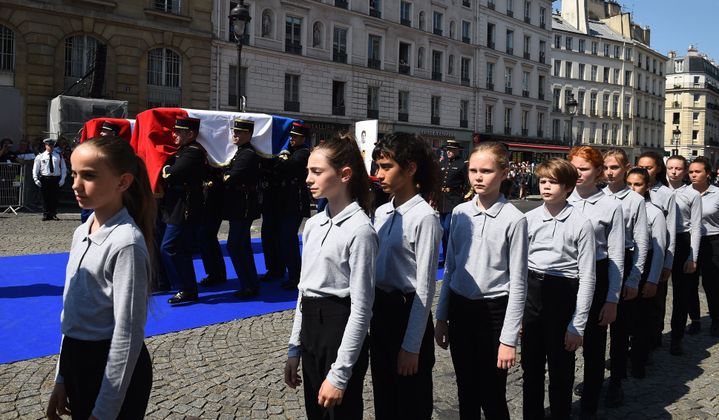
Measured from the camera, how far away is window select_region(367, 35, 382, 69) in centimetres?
3689

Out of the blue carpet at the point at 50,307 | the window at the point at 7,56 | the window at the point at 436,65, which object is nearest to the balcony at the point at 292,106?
the window at the point at 436,65

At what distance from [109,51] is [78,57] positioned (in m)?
1.22

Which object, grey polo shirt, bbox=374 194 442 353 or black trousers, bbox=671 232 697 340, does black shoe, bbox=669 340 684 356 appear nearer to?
black trousers, bbox=671 232 697 340

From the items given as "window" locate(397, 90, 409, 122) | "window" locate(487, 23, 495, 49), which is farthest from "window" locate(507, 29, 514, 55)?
"window" locate(397, 90, 409, 122)

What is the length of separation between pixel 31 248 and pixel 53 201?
4.80 m

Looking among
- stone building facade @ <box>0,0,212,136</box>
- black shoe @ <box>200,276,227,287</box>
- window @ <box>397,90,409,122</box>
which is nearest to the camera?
black shoe @ <box>200,276,227,287</box>

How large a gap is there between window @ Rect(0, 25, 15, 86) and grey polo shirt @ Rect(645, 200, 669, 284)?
24210 millimetres

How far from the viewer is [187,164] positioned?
21.4ft

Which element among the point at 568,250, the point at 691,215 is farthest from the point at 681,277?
the point at 568,250

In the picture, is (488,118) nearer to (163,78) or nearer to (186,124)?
(163,78)

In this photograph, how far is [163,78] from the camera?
26.9 m

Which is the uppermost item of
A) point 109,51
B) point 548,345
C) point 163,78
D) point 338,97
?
point 109,51

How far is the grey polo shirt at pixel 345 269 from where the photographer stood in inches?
102

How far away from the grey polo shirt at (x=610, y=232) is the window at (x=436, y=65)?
38122 mm
